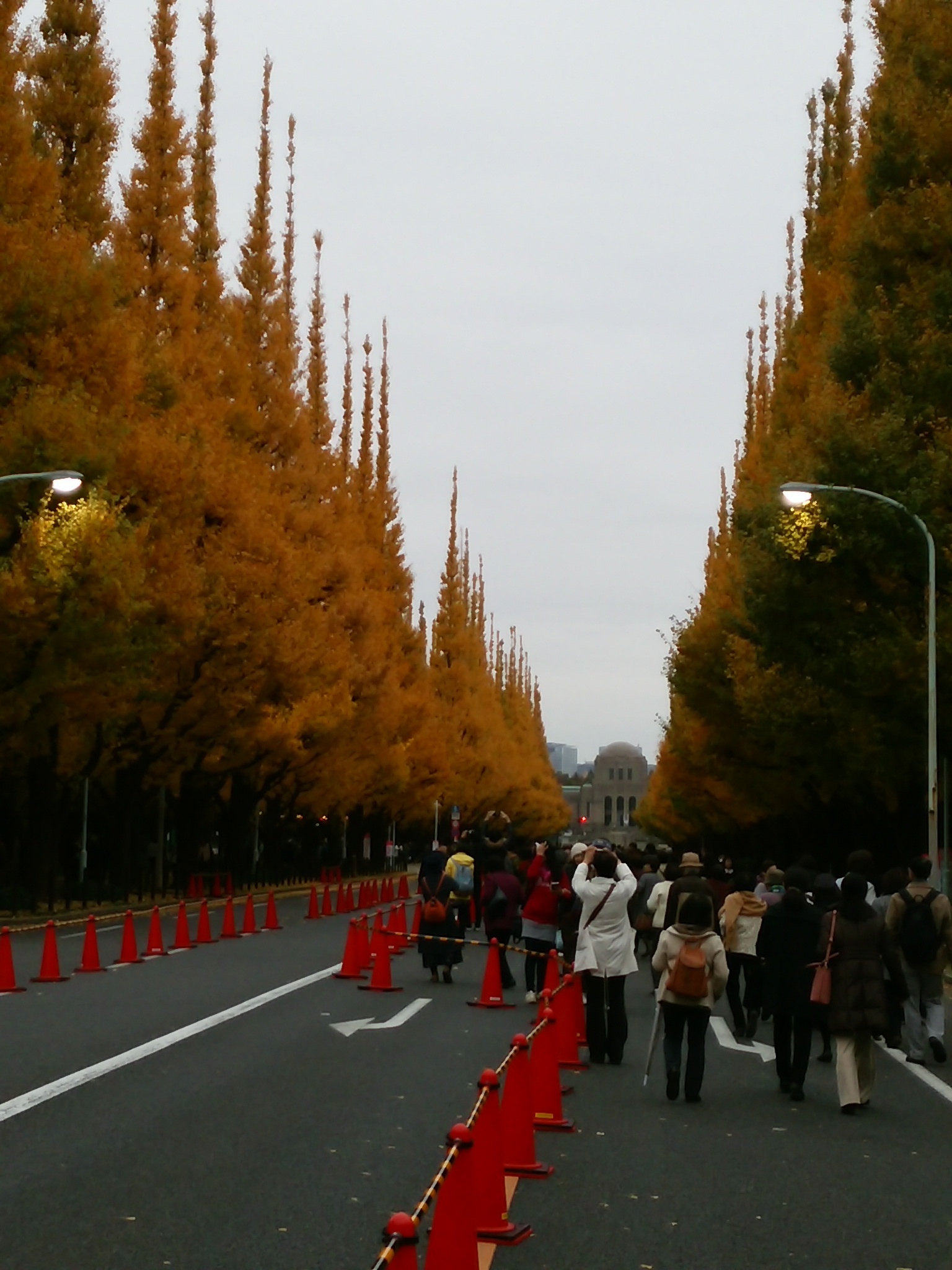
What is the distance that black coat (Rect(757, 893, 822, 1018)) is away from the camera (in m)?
12.9

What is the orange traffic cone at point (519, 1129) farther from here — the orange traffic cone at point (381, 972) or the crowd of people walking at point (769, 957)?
the orange traffic cone at point (381, 972)

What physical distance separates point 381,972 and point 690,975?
923 centimetres

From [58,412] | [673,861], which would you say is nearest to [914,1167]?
[673,861]

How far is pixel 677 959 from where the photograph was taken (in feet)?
41.2

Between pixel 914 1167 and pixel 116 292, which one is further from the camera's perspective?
pixel 116 292

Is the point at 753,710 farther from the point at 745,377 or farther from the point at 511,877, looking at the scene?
the point at 745,377

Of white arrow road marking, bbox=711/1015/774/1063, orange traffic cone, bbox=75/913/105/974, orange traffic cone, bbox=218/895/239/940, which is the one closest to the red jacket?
white arrow road marking, bbox=711/1015/774/1063

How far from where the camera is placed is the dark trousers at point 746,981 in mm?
16797

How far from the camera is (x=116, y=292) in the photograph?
3216 centimetres

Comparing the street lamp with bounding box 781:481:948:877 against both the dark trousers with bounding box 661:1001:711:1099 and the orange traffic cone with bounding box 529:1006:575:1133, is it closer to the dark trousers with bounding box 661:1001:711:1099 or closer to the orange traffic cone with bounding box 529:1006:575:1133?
the dark trousers with bounding box 661:1001:711:1099

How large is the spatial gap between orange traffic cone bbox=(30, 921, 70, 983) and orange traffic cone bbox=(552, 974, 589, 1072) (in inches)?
307

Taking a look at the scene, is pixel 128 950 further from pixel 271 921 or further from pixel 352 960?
pixel 271 921

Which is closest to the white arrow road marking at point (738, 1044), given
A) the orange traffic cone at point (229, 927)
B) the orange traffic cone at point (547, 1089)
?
the orange traffic cone at point (547, 1089)

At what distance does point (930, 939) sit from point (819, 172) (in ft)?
118
